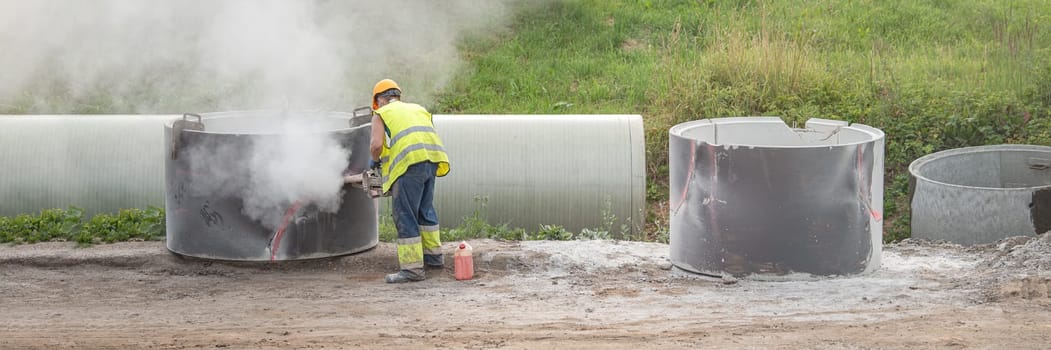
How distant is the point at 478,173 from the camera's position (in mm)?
10062

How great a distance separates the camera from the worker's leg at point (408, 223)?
26.3 ft

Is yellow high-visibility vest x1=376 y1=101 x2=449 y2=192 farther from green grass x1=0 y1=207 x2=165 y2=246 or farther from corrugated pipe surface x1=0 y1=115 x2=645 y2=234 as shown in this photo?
green grass x1=0 y1=207 x2=165 y2=246

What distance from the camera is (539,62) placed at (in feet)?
47.3

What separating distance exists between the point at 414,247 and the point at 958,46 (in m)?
8.59

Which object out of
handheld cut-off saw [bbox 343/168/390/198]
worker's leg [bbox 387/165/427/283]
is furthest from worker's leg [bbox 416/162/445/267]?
handheld cut-off saw [bbox 343/168/390/198]

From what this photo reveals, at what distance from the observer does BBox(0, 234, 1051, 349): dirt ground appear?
254 inches

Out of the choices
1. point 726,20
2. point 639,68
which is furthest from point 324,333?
point 726,20

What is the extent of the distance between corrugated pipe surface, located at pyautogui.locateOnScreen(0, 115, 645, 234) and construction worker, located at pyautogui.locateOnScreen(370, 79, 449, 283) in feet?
6.20

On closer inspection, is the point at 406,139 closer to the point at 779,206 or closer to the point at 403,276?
the point at 403,276

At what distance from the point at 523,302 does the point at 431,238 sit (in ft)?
3.91

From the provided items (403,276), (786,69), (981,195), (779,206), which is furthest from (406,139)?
(786,69)

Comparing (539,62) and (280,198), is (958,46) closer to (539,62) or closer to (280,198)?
(539,62)

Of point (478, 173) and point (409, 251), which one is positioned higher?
point (478, 173)

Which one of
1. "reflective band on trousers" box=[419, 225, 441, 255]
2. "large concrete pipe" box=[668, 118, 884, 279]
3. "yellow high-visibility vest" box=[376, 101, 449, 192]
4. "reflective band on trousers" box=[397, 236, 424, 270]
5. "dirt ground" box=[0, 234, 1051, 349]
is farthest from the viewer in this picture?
Answer: "reflective band on trousers" box=[419, 225, 441, 255]
